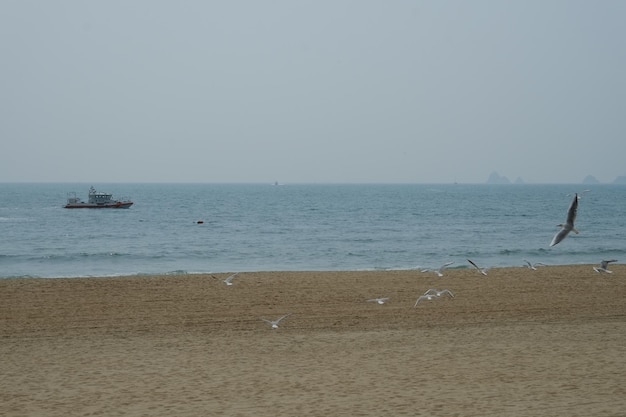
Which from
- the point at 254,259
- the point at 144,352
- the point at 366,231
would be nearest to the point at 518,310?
the point at 144,352

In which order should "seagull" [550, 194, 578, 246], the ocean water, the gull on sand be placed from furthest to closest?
the ocean water
the gull on sand
"seagull" [550, 194, 578, 246]

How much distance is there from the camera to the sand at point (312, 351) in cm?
986

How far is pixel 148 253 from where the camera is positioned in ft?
133

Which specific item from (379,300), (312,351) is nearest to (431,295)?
(379,300)

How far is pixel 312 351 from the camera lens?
43.4 feet

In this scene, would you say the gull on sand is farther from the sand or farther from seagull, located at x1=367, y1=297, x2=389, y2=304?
seagull, located at x1=367, y1=297, x2=389, y2=304

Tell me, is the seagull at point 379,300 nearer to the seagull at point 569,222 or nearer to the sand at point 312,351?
the sand at point 312,351

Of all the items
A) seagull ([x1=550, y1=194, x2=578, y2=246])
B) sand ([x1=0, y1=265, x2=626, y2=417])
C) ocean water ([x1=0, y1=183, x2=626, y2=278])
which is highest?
seagull ([x1=550, y1=194, x2=578, y2=246])

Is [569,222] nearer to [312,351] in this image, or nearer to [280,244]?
[312,351]

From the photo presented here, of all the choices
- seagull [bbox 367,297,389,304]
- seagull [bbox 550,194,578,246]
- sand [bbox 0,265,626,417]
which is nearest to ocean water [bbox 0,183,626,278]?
sand [bbox 0,265,626,417]

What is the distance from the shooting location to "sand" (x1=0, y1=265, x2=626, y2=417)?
9.86m

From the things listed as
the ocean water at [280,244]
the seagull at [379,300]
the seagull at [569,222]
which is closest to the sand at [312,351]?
the seagull at [379,300]

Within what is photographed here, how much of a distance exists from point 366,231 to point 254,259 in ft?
74.2

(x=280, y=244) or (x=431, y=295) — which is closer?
(x=431, y=295)
